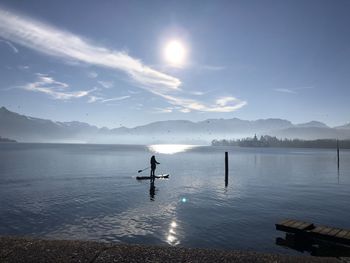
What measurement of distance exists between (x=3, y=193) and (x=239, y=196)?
29.5 metres

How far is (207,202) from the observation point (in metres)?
32.4

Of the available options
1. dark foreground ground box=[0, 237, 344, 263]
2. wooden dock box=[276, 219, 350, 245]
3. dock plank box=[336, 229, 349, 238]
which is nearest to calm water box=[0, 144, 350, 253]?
wooden dock box=[276, 219, 350, 245]

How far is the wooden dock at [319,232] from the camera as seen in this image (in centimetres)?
1579

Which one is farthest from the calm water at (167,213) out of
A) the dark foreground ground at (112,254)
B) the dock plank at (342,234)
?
the dark foreground ground at (112,254)

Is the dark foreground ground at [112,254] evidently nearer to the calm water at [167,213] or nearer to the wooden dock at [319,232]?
the wooden dock at [319,232]

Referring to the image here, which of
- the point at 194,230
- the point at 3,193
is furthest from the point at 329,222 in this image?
the point at 3,193

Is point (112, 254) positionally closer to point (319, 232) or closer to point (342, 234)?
point (319, 232)

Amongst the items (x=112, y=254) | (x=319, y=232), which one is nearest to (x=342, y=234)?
(x=319, y=232)

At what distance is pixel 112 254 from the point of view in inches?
433

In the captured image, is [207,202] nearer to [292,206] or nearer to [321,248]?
[292,206]

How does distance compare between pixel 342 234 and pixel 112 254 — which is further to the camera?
pixel 342 234

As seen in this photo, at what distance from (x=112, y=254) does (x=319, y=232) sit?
39.3 feet

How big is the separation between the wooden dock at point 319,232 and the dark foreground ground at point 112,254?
223 inches

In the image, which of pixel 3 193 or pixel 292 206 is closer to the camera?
pixel 292 206
